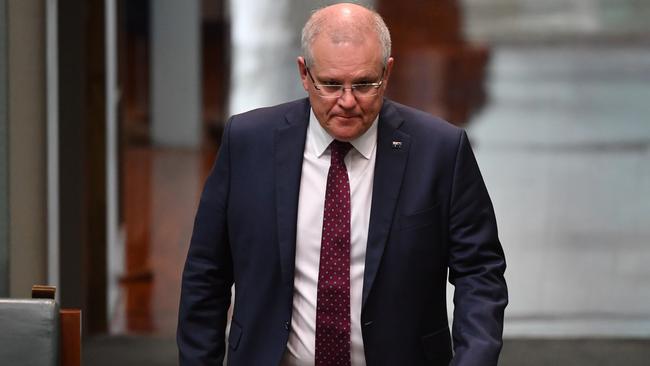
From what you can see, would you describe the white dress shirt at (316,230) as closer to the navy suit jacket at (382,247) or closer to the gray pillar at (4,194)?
the navy suit jacket at (382,247)

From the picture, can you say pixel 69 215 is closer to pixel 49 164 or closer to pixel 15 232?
pixel 49 164

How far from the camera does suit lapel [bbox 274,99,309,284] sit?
354 cm

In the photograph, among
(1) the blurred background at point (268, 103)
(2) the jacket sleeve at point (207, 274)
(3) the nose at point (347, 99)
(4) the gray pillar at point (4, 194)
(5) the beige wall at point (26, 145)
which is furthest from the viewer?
(1) the blurred background at point (268, 103)

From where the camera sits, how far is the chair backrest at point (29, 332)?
13.6ft

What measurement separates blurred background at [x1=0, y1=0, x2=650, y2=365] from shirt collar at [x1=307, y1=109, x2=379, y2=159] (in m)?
1.62

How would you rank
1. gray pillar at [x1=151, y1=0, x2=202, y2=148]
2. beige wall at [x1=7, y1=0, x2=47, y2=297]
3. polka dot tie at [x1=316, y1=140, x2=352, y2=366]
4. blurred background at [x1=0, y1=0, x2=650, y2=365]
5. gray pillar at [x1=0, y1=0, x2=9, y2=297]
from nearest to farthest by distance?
polka dot tie at [x1=316, y1=140, x2=352, y2=366] → gray pillar at [x1=0, y1=0, x2=9, y2=297] → beige wall at [x1=7, y1=0, x2=47, y2=297] → blurred background at [x1=0, y1=0, x2=650, y2=365] → gray pillar at [x1=151, y1=0, x2=202, y2=148]

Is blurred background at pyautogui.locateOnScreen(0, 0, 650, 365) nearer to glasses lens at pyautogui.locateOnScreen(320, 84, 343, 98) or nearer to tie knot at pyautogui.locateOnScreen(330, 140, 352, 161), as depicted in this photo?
tie knot at pyautogui.locateOnScreen(330, 140, 352, 161)

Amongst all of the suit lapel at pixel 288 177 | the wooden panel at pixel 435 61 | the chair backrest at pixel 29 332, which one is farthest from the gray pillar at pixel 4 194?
the wooden panel at pixel 435 61

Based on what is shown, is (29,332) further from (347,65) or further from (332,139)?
(347,65)

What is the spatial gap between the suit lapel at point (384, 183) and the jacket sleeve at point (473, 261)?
139 mm

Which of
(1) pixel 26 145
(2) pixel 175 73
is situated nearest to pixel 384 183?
(1) pixel 26 145

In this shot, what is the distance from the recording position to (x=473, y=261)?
357 cm

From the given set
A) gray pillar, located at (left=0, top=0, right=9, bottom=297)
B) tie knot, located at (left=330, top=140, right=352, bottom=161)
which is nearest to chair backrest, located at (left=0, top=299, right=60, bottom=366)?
gray pillar, located at (left=0, top=0, right=9, bottom=297)

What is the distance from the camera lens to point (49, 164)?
5.96m
